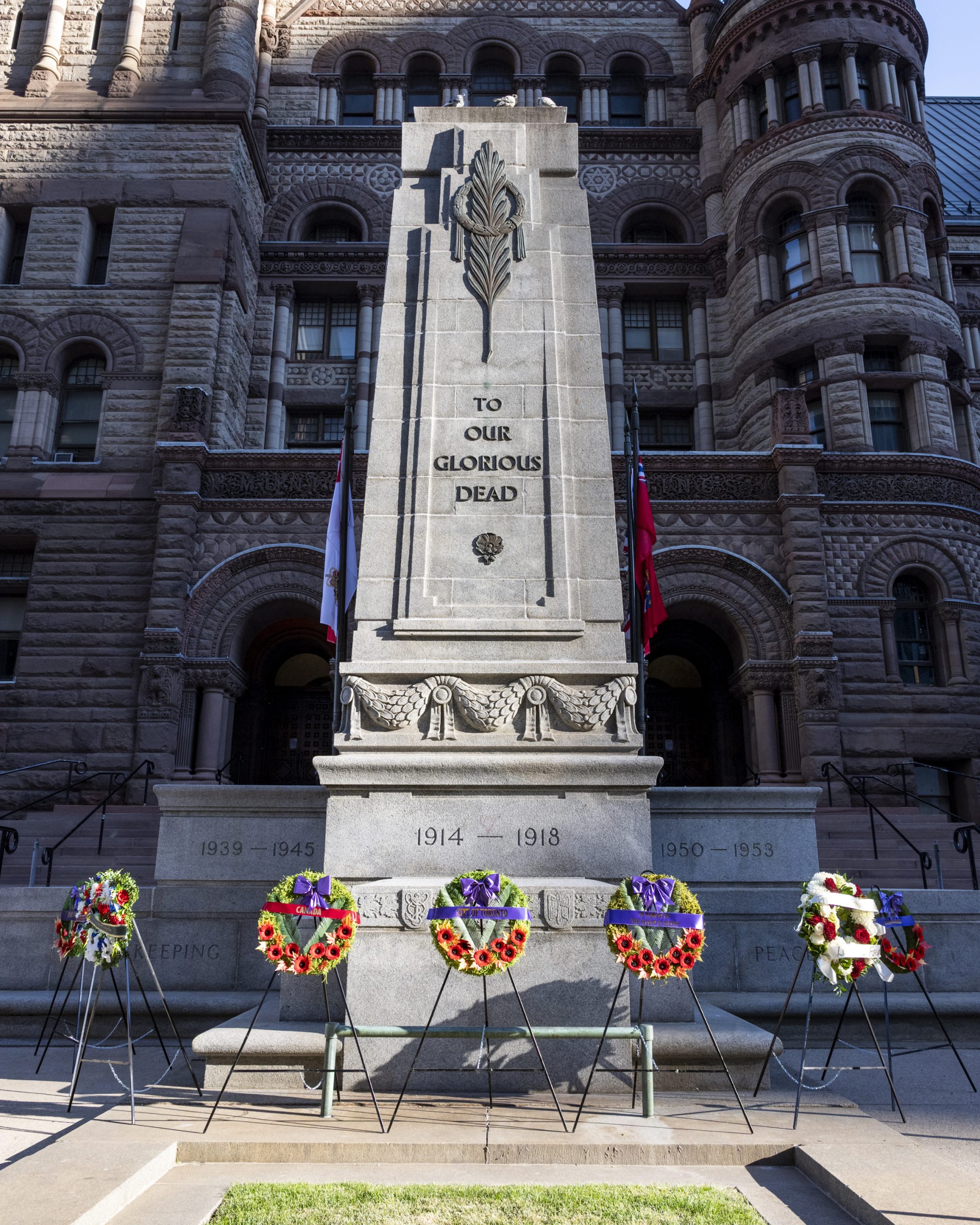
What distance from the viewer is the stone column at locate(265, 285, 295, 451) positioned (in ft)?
91.8

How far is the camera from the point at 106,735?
2152cm

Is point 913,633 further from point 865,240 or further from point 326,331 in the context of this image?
point 326,331

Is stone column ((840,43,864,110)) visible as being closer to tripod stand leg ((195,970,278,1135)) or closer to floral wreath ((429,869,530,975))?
floral wreath ((429,869,530,975))

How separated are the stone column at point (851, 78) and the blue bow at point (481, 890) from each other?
27811mm

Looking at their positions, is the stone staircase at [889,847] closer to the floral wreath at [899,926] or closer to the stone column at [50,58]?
the floral wreath at [899,926]

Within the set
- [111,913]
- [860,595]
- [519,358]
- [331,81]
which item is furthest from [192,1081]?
[331,81]

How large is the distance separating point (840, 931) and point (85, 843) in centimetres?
1465

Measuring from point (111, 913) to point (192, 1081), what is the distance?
1.53 meters

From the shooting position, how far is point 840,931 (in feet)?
21.4

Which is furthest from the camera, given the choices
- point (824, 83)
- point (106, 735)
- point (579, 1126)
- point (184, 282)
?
point (824, 83)

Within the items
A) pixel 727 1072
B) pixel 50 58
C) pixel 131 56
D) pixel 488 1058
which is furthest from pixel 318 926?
pixel 50 58

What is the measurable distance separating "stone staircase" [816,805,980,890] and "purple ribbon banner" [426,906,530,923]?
9.46 m

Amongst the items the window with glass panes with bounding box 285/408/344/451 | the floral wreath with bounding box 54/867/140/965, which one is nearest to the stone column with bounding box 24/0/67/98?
the window with glass panes with bounding box 285/408/344/451

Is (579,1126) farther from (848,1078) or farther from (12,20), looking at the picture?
(12,20)
